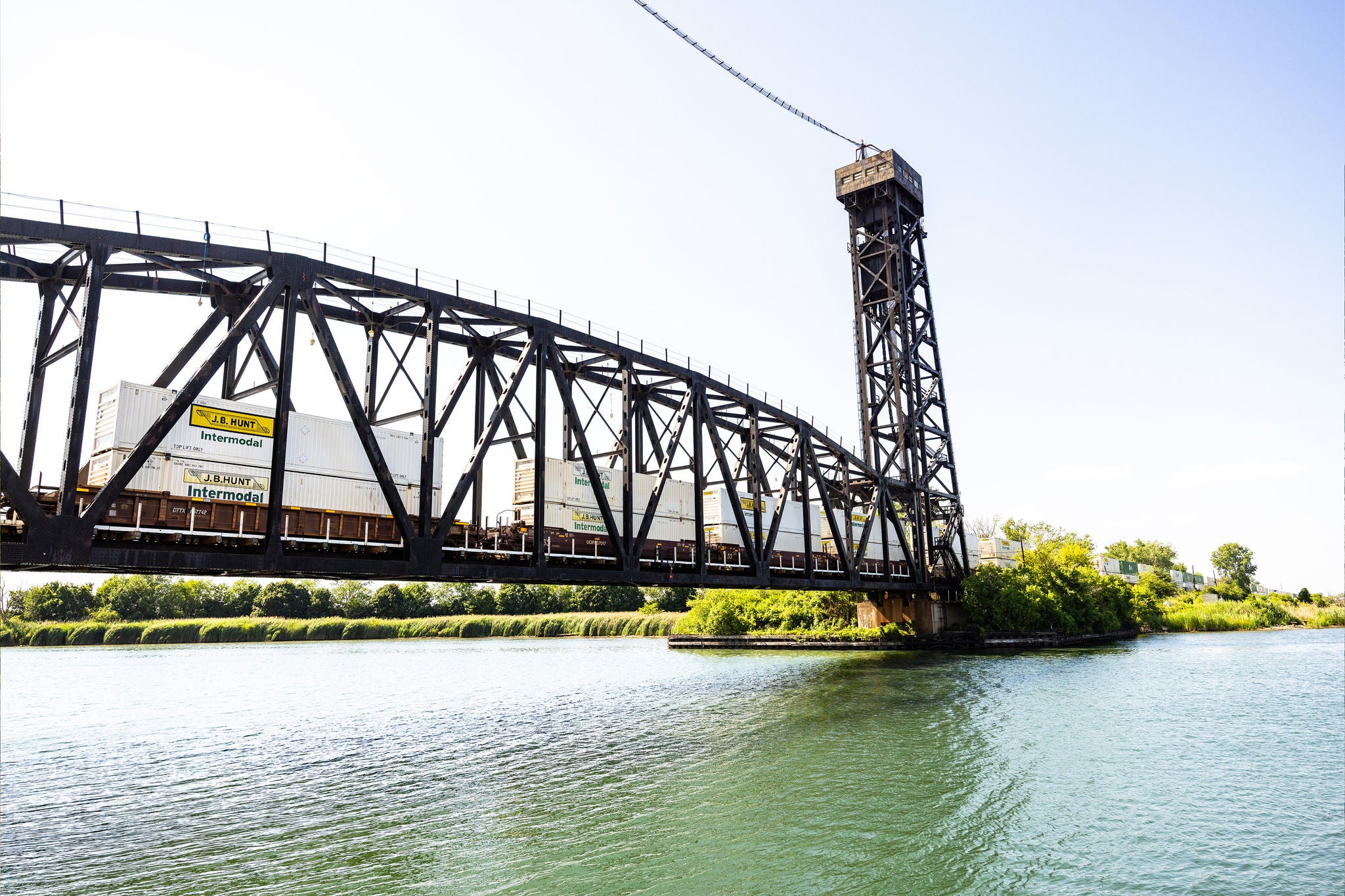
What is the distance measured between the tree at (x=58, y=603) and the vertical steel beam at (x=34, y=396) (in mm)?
92507

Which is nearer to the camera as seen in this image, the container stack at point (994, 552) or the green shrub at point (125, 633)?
the container stack at point (994, 552)

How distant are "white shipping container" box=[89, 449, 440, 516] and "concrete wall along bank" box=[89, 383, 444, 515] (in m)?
0.02

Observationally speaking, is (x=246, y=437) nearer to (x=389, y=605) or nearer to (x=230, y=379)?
(x=230, y=379)

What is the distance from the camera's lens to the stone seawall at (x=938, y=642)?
214ft

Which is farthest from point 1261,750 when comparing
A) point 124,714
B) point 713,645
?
point 713,645

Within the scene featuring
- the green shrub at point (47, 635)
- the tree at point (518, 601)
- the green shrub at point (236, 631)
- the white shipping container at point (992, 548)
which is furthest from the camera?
the tree at point (518, 601)

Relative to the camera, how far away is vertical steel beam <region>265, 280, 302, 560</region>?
22.2 metres

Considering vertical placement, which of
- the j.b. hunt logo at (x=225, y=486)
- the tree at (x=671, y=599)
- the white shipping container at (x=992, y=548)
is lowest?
the tree at (x=671, y=599)

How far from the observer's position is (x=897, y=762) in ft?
71.5

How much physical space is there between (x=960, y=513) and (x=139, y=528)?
215ft

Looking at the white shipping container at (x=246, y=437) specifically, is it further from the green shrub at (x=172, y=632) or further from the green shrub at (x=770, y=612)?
the green shrub at (x=172, y=632)

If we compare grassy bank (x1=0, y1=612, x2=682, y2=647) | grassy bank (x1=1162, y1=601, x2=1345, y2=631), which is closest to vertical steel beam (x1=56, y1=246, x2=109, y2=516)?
grassy bank (x1=0, y1=612, x2=682, y2=647)

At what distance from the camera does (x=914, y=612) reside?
6738 cm

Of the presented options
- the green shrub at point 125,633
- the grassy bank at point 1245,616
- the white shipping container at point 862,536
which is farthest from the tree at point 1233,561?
the green shrub at point 125,633
